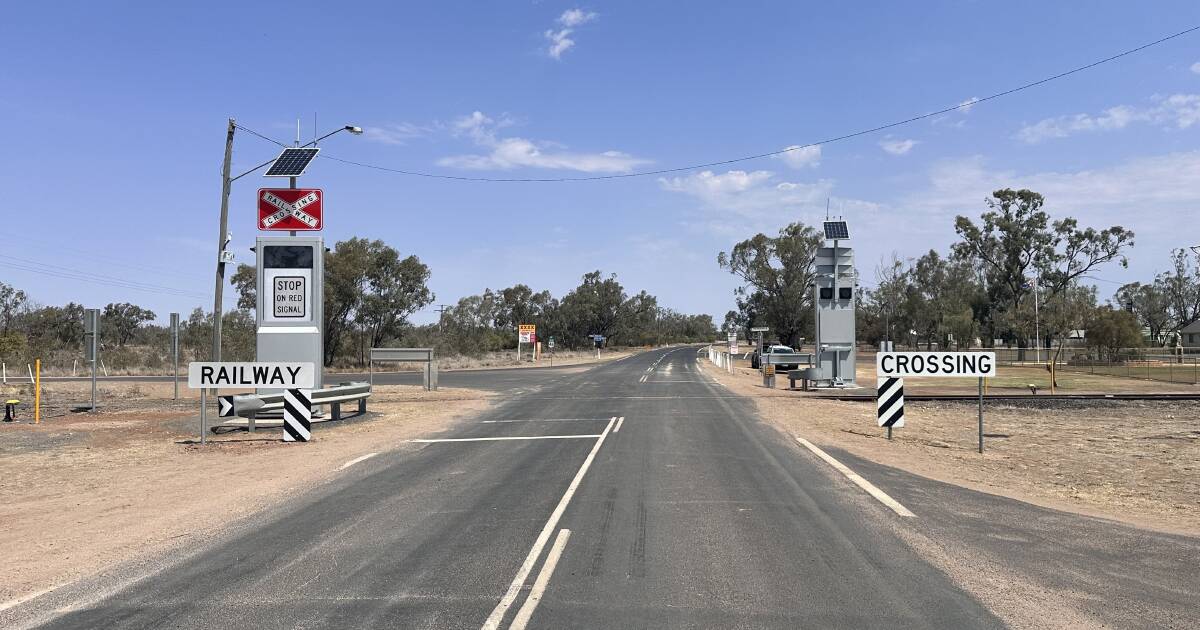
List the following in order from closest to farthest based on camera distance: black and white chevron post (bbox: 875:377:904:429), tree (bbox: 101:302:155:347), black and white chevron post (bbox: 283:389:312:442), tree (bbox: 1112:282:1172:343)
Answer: black and white chevron post (bbox: 283:389:312:442), black and white chevron post (bbox: 875:377:904:429), tree (bbox: 101:302:155:347), tree (bbox: 1112:282:1172:343)

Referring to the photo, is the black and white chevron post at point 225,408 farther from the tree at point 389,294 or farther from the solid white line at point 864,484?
the tree at point 389,294

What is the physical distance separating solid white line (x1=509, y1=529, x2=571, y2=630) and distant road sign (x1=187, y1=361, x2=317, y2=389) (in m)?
8.81

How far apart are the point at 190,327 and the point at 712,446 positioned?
72.7 metres

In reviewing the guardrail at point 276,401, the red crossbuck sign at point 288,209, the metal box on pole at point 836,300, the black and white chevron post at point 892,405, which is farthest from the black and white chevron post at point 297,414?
the metal box on pole at point 836,300

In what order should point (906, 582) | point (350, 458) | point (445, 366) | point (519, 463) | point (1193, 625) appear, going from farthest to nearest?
point (445, 366)
point (350, 458)
point (519, 463)
point (906, 582)
point (1193, 625)

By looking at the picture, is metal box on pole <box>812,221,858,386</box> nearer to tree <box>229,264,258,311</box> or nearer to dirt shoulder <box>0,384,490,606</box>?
dirt shoulder <box>0,384,490,606</box>

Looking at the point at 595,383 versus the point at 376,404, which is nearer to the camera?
the point at 376,404

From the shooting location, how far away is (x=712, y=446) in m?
14.1

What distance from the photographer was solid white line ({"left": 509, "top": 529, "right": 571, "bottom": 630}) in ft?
16.6

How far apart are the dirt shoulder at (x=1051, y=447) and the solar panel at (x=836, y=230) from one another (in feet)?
21.8

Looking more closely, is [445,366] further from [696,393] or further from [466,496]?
[466,496]

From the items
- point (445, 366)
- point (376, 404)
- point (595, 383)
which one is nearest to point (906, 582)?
point (376, 404)

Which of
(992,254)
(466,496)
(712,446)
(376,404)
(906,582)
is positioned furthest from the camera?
(992,254)

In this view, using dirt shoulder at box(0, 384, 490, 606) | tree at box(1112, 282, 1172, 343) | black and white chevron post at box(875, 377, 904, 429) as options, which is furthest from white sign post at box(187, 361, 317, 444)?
tree at box(1112, 282, 1172, 343)
